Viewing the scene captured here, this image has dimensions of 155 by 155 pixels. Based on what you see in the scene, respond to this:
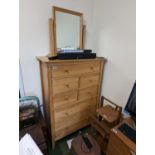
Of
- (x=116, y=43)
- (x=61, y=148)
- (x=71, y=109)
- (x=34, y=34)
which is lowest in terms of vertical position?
(x=61, y=148)

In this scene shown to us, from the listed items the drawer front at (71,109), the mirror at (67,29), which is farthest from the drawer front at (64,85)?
the mirror at (67,29)

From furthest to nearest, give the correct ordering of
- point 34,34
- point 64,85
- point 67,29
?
point 67,29 → point 34,34 → point 64,85

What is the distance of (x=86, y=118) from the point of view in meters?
1.91

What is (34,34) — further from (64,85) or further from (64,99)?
(64,99)

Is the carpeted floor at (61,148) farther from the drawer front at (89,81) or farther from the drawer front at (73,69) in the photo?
the drawer front at (73,69)

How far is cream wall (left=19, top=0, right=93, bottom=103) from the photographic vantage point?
1.51m

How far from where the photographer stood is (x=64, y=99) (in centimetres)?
155

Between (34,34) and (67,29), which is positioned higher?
(67,29)

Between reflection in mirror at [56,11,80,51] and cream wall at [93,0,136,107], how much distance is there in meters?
0.39

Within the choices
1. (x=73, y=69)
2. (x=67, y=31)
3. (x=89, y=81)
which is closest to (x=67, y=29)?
(x=67, y=31)

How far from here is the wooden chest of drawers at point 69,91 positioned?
1410 mm

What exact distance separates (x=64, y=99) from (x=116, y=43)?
108 cm
